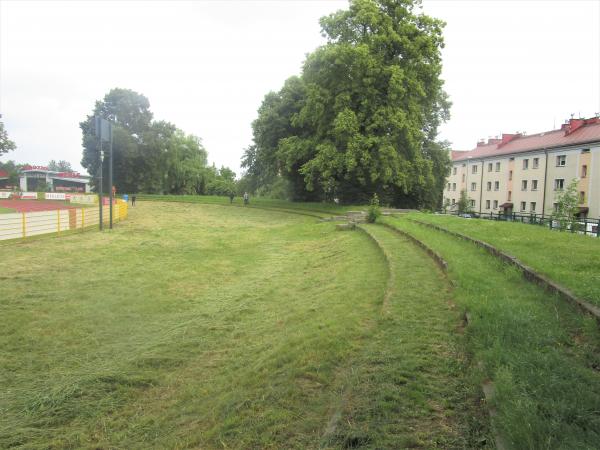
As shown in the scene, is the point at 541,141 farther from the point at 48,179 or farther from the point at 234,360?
the point at 48,179

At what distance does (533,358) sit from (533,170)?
50.1 m

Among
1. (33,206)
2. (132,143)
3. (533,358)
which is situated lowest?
(33,206)

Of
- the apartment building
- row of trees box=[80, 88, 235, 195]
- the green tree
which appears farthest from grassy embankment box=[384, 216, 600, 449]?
the green tree

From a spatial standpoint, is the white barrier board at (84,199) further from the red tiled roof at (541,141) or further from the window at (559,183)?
the red tiled roof at (541,141)

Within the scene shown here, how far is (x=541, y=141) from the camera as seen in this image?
47.7 metres

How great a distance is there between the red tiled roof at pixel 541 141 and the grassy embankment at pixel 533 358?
40.9m

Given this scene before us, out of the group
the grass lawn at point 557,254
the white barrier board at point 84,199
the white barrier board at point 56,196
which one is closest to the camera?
the grass lawn at point 557,254

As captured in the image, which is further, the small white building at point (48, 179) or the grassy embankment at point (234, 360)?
the small white building at point (48, 179)

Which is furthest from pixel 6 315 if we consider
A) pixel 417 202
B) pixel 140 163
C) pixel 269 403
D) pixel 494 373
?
pixel 140 163

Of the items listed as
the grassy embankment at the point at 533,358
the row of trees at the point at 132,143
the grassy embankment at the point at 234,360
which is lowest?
the grassy embankment at the point at 234,360

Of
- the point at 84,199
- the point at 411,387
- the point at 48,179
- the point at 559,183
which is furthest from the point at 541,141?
the point at 48,179

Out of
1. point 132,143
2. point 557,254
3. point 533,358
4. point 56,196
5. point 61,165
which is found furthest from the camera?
point 61,165

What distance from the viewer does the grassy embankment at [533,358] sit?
290cm

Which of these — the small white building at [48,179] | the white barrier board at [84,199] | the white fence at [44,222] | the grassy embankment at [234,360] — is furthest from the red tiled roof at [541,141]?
the small white building at [48,179]
